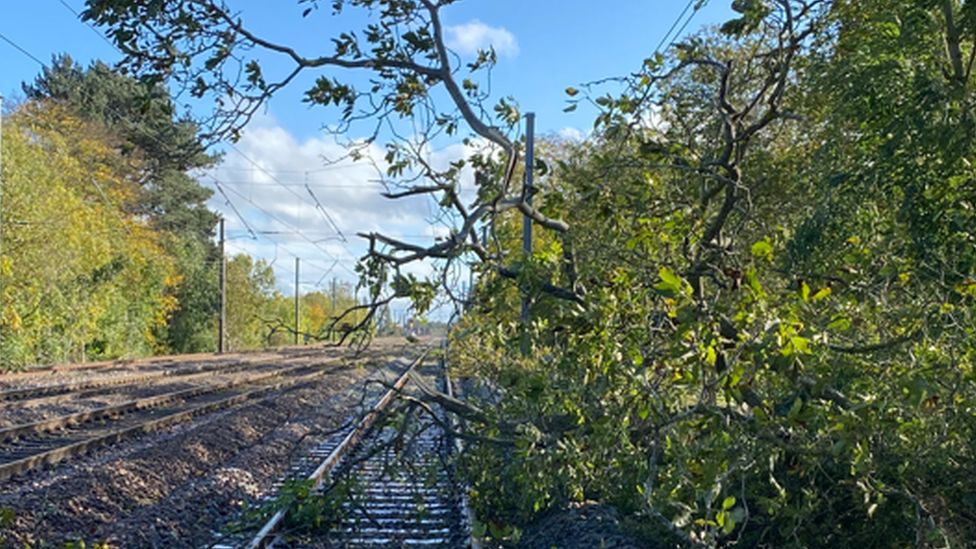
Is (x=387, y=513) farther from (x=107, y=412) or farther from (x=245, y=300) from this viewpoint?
(x=245, y=300)

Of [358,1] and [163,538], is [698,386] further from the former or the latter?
[163,538]

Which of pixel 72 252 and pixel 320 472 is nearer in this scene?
pixel 320 472

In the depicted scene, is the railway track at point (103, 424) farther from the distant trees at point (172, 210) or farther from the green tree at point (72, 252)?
the distant trees at point (172, 210)

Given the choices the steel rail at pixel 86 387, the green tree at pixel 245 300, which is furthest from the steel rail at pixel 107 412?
the green tree at pixel 245 300

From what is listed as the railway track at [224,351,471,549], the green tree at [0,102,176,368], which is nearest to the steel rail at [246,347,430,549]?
the railway track at [224,351,471,549]

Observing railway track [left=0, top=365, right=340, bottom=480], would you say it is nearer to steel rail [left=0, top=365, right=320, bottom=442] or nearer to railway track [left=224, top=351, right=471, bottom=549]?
steel rail [left=0, top=365, right=320, bottom=442]

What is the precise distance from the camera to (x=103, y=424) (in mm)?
13969

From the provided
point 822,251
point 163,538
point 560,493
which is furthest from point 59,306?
point 822,251

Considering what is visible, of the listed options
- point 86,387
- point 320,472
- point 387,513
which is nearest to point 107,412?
point 86,387

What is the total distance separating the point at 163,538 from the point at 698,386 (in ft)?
16.9

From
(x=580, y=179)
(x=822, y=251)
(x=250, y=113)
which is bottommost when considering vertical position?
(x=822, y=251)

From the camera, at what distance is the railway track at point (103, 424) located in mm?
10570

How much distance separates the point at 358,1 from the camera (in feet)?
19.6

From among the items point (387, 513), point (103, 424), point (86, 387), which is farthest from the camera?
point (86, 387)
